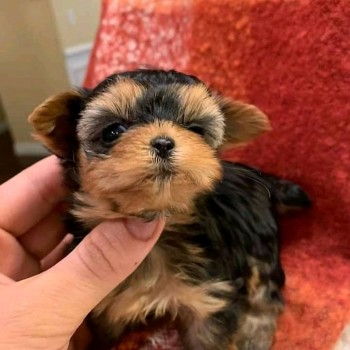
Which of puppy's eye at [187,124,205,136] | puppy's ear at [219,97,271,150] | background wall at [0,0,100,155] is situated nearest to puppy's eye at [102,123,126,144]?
puppy's eye at [187,124,205,136]

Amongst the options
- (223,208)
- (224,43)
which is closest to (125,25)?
(224,43)

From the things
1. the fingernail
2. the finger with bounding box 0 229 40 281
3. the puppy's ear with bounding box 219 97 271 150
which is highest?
the puppy's ear with bounding box 219 97 271 150

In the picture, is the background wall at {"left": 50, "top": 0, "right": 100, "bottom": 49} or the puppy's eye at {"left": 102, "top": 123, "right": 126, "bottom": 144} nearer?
the puppy's eye at {"left": 102, "top": 123, "right": 126, "bottom": 144}

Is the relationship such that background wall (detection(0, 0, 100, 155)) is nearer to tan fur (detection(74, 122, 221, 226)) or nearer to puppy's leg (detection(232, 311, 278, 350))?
puppy's leg (detection(232, 311, 278, 350))

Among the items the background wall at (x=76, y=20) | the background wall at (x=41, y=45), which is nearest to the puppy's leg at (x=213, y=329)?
the background wall at (x=41, y=45)

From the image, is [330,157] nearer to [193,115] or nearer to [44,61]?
[193,115]

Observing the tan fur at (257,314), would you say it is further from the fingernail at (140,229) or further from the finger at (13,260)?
the finger at (13,260)
